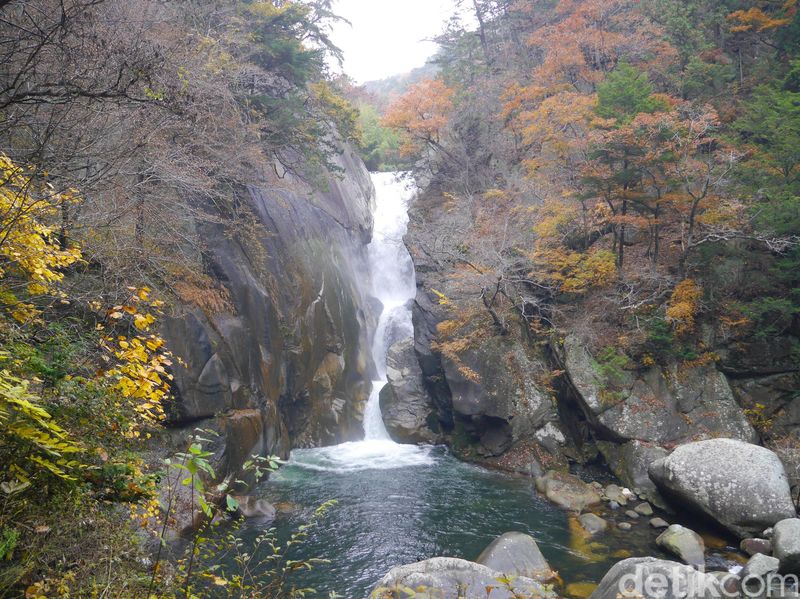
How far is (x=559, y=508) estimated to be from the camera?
10758mm

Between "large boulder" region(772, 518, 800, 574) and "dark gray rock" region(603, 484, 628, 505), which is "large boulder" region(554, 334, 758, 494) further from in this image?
"large boulder" region(772, 518, 800, 574)

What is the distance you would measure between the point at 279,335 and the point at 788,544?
12.2 m

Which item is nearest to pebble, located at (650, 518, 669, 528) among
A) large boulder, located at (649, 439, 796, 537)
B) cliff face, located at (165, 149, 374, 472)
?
large boulder, located at (649, 439, 796, 537)

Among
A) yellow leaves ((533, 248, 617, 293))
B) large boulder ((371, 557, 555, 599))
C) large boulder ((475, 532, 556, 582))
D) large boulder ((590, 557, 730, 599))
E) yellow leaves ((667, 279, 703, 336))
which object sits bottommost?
large boulder ((475, 532, 556, 582))

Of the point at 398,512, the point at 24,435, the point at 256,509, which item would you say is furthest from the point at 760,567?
the point at 24,435

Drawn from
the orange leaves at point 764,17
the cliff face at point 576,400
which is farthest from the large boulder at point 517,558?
the orange leaves at point 764,17

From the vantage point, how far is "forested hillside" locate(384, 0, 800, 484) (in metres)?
11.9

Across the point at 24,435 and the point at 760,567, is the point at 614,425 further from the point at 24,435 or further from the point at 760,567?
the point at 24,435

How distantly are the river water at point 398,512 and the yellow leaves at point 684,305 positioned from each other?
234 inches

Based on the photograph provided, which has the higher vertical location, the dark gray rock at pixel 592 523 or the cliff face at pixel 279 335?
the cliff face at pixel 279 335

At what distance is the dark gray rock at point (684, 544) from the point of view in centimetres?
825

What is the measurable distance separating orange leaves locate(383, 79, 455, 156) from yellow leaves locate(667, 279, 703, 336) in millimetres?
11469

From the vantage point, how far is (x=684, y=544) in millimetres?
8508

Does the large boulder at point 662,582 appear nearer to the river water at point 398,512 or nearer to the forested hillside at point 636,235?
the river water at point 398,512
